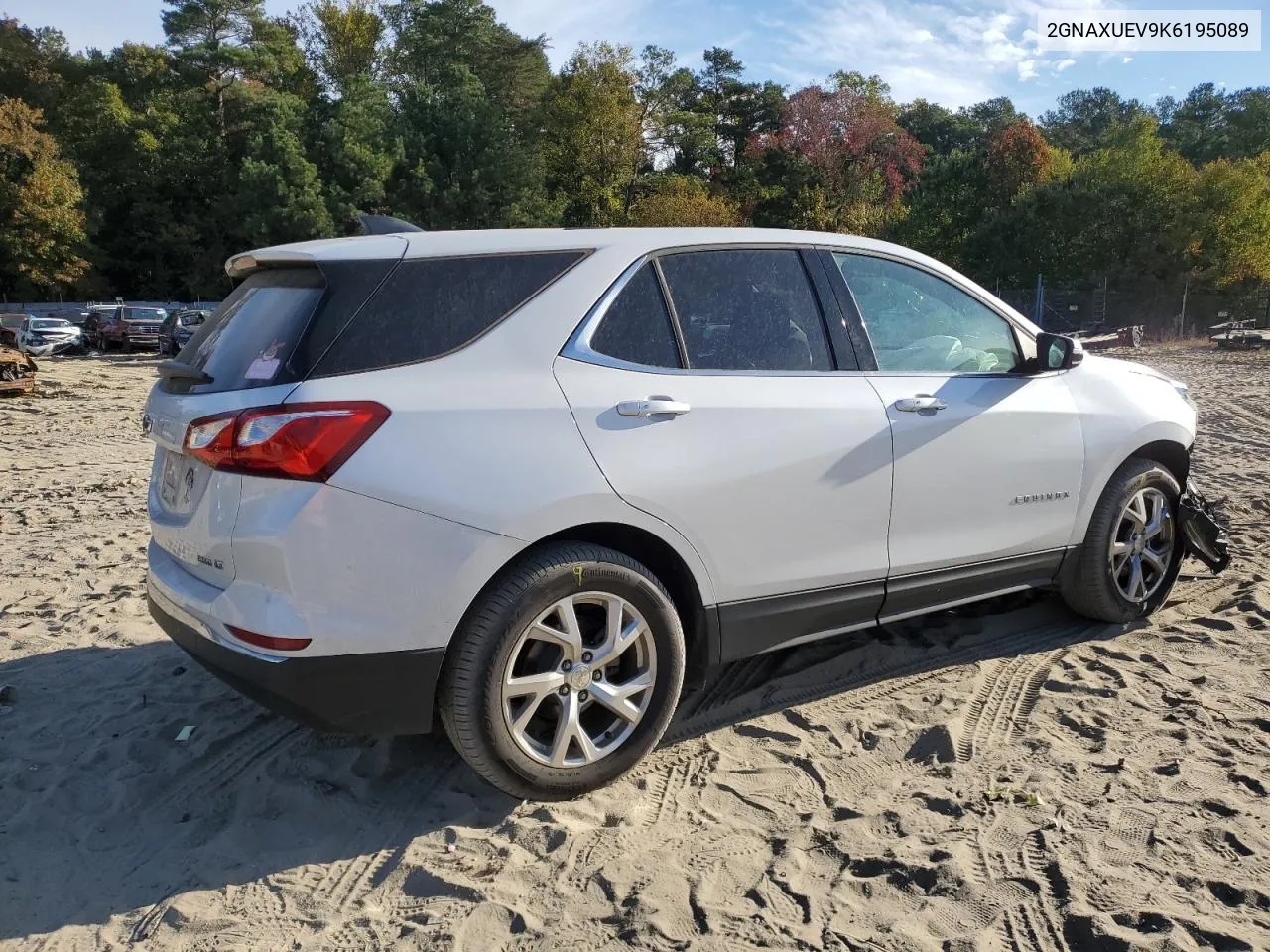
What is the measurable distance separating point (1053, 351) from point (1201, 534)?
148 cm

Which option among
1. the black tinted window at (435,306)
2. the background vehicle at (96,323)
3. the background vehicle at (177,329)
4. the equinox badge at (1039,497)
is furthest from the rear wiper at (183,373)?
the background vehicle at (96,323)

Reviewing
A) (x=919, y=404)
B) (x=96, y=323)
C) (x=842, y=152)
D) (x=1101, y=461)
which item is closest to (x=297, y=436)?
(x=919, y=404)

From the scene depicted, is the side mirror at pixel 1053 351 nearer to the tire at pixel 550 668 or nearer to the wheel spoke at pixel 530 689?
the tire at pixel 550 668

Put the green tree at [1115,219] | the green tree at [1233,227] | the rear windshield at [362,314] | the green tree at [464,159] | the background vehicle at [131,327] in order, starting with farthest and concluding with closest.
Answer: the green tree at [464,159], the green tree at [1115,219], the green tree at [1233,227], the background vehicle at [131,327], the rear windshield at [362,314]

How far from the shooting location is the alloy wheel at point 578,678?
9.93 ft

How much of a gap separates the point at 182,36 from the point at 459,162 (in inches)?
953

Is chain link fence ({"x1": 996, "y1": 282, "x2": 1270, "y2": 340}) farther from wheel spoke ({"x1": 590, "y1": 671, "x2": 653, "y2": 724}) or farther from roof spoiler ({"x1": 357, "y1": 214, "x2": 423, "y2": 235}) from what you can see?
wheel spoke ({"x1": 590, "y1": 671, "x2": 653, "y2": 724})

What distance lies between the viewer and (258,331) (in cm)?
302

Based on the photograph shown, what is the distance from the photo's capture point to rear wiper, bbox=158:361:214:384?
3.06 m

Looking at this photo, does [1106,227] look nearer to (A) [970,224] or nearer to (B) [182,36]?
(A) [970,224]

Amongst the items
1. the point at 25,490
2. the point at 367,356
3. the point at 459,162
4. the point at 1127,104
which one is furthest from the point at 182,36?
the point at 1127,104

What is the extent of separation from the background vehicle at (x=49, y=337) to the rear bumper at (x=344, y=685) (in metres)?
28.5

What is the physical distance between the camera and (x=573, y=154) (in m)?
42.1

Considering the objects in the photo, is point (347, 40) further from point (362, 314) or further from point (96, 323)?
point (362, 314)
